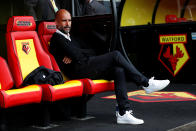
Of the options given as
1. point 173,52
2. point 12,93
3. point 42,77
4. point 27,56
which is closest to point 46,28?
point 27,56

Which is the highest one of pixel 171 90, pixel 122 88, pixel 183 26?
pixel 183 26

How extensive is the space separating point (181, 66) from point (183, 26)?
2.42ft

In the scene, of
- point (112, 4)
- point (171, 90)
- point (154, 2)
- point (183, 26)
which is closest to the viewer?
point (112, 4)

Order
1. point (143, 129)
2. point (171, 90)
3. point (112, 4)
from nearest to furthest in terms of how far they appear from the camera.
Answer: point (143, 129), point (112, 4), point (171, 90)

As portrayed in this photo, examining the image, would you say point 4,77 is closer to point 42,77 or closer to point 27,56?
point 42,77

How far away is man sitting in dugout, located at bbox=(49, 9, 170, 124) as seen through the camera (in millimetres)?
3912

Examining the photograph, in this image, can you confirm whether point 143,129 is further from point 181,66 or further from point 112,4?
point 181,66

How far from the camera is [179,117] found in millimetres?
4246

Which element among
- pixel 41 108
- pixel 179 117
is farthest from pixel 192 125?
pixel 41 108

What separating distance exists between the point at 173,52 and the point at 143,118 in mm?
3188

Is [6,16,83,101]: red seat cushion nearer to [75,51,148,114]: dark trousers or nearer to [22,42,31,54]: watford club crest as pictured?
[22,42,31,54]: watford club crest

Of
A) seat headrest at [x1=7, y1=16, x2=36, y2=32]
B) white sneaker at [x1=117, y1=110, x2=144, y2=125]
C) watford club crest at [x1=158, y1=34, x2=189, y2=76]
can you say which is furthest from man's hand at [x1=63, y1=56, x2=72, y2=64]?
watford club crest at [x1=158, y1=34, x2=189, y2=76]

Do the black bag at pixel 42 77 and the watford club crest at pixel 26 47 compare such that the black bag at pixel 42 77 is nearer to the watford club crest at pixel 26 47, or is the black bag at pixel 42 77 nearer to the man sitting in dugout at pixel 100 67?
the man sitting in dugout at pixel 100 67

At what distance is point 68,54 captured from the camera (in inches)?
161
